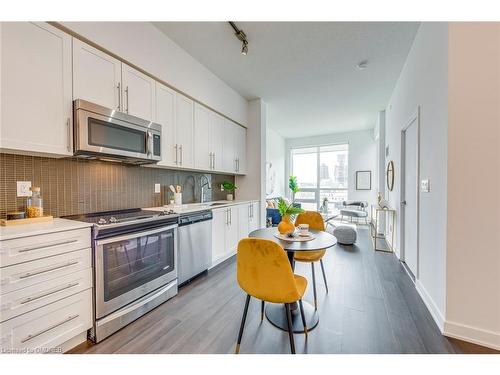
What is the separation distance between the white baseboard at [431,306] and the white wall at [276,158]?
A: 14.9 feet

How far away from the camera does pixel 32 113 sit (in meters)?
1.54

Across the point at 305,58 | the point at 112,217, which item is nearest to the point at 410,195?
the point at 305,58

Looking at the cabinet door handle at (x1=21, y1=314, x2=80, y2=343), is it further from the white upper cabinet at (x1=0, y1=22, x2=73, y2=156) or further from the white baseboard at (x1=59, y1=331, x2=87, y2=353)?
the white upper cabinet at (x1=0, y1=22, x2=73, y2=156)

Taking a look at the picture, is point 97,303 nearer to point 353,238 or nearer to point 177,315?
point 177,315

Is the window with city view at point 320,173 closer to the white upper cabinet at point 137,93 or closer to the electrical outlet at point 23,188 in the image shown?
the white upper cabinet at point 137,93

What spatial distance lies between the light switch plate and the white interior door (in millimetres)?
226

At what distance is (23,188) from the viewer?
171cm

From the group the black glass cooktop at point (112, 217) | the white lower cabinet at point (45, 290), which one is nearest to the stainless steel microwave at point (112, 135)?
the black glass cooktop at point (112, 217)

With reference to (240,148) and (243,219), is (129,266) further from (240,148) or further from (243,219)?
(240,148)

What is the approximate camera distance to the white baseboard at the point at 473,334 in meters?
1.58

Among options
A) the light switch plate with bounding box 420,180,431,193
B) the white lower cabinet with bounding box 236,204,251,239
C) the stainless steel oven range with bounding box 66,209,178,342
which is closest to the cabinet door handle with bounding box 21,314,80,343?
the stainless steel oven range with bounding box 66,209,178,342

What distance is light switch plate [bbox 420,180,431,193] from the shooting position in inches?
83.8
